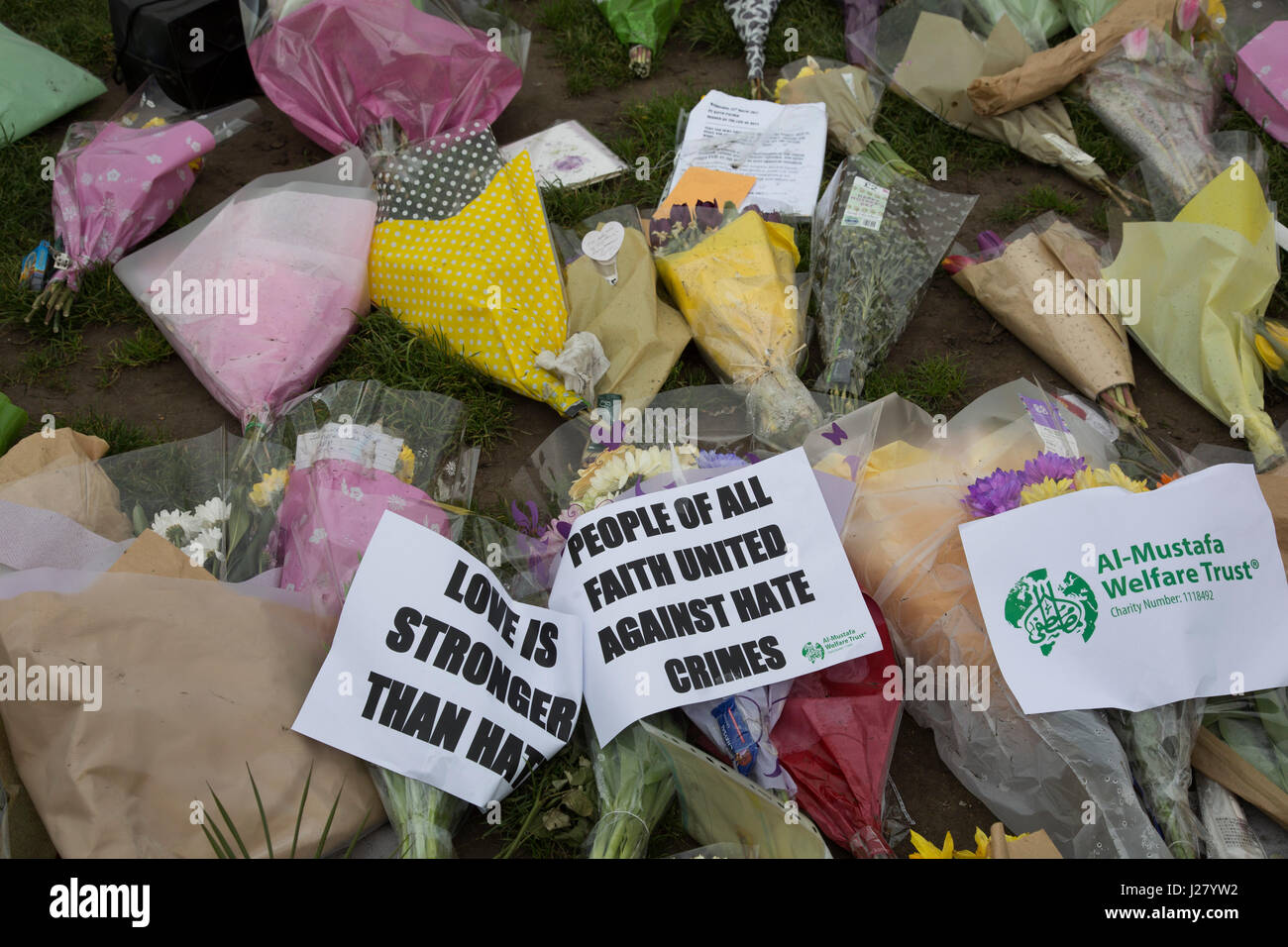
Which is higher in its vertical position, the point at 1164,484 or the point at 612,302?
the point at 1164,484

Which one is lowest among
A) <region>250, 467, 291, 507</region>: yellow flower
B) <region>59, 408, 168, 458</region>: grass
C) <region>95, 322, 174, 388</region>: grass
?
<region>59, 408, 168, 458</region>: grass

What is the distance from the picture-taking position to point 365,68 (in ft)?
9.55

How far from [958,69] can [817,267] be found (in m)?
1.12

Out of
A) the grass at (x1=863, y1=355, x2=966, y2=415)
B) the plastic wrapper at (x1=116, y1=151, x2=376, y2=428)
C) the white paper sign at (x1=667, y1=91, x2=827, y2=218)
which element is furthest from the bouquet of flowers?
the plastic wrapper at (x1=116, y1=151, x2=376, y2=428)

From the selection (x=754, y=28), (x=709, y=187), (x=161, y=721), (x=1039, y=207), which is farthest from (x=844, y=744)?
(x=754, y=28)

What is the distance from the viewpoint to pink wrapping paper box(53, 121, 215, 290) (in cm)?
277

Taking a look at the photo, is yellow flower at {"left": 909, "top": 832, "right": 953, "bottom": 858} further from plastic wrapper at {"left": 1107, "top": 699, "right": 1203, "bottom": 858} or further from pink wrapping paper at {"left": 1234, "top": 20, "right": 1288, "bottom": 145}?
pink wrapping paper at {"left": 1234, "top": 20, "right": 1288, "bottom": 145}

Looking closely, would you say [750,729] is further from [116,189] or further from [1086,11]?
[1086,11]

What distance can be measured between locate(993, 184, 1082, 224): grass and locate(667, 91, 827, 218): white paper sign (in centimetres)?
60

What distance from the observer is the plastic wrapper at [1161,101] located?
3.02 m

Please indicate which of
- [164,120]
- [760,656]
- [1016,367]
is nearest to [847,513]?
[760,656]

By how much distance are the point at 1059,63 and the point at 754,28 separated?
1.04 meters

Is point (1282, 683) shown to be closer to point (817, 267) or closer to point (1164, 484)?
point (1164, 484)

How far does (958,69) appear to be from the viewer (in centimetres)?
330
